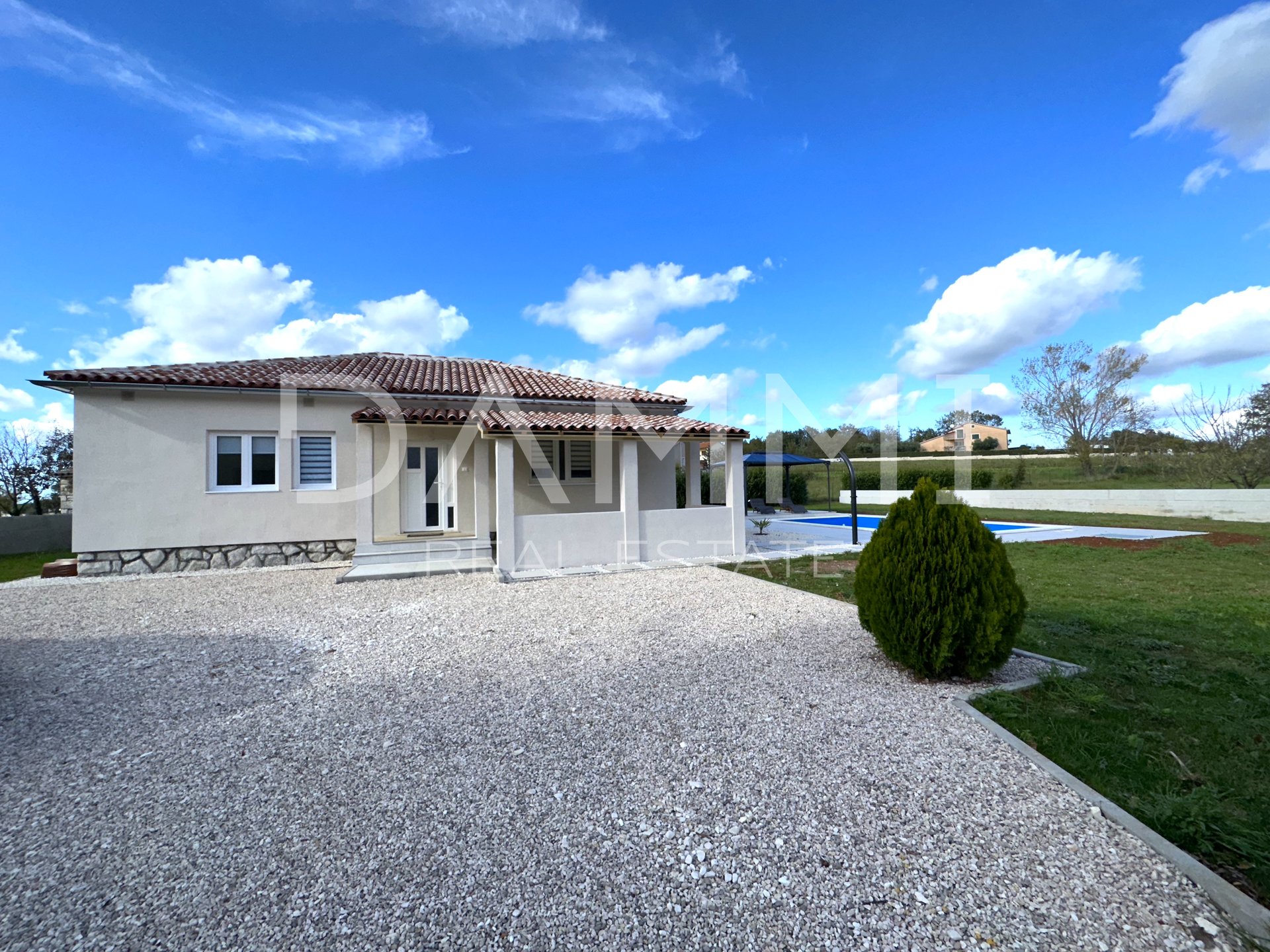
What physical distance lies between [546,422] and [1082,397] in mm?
35722

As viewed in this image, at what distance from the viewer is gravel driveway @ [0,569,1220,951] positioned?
2270 millimetres

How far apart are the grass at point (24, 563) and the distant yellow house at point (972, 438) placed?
150 ft

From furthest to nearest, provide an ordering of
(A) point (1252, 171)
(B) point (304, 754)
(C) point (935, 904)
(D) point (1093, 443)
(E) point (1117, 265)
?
(D) point (1093, 443), (E) point (1117, 265), (A) point (1252, 171), (B) point (304, 754), (C) point (935, 904)

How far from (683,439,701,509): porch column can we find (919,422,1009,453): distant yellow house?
104 ft

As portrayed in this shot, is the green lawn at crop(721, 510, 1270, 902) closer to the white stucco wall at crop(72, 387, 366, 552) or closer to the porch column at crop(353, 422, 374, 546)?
the porch column at crop(353, 422, 374, 546)

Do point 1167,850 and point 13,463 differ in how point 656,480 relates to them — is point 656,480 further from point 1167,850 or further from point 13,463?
point 13,463

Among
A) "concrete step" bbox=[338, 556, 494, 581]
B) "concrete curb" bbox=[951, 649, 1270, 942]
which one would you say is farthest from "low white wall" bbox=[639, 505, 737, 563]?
"concrete curb" bbox=[951, 649, 1270, 942]

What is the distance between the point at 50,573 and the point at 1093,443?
146 ft

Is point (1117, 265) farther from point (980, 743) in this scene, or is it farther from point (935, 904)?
point (935, 904)

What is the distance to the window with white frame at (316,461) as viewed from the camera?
12.3 metres

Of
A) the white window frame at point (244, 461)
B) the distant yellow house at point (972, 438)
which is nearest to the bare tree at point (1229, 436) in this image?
the distant yellow house at point (972, 438)

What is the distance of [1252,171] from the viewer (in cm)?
1220

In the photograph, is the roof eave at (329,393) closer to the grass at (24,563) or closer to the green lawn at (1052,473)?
the grass at (24,563)

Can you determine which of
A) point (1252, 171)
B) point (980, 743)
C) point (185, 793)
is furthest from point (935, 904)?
point (1252, 171)
